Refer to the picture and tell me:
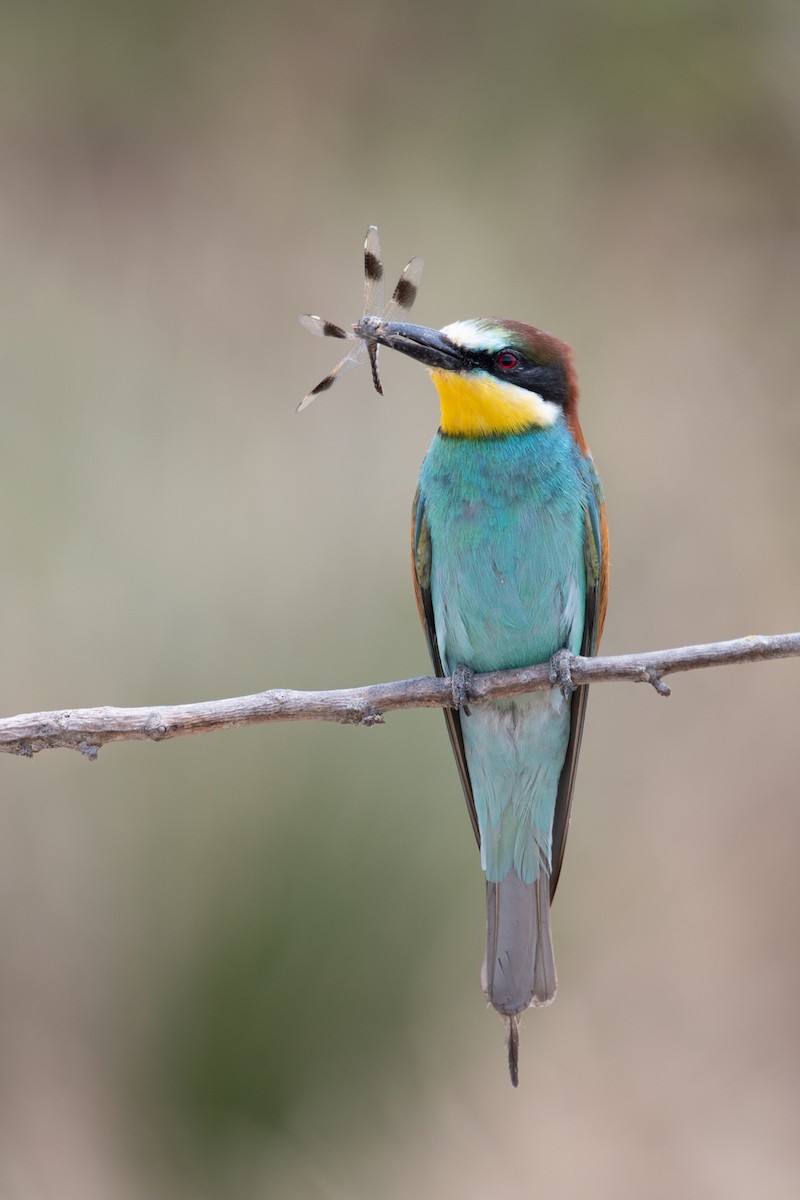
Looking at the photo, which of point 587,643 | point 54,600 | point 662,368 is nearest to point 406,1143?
point 587,643

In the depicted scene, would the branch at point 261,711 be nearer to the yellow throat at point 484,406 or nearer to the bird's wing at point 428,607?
the bird's wing at point 428,607

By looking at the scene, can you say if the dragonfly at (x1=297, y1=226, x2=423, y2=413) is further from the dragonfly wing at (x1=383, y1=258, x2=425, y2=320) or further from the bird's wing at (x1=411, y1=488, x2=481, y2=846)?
the bird's wing at (x1=411, y1=488, x2=481, y2=846)

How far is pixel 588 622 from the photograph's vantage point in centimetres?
218

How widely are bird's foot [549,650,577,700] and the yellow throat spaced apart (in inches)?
16.2

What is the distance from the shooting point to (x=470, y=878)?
8.16ft

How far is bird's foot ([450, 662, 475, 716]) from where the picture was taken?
6.40 feet

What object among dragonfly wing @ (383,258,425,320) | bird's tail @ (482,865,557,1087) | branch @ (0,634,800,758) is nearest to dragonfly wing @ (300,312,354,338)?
dragonfly wing @ (383,258,425,320)

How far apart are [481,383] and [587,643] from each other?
527 mm

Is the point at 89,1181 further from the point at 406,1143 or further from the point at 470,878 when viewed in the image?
the point at 470,878

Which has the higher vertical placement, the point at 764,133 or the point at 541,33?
the point at 541,33

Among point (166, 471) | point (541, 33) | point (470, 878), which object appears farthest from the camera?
point (541, 33)

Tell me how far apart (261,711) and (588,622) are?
2.50 feet

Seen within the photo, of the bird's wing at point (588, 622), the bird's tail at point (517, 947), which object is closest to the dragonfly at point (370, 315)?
the bird's wing at point (588, 622)

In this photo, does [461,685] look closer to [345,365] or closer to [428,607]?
[428,607]
